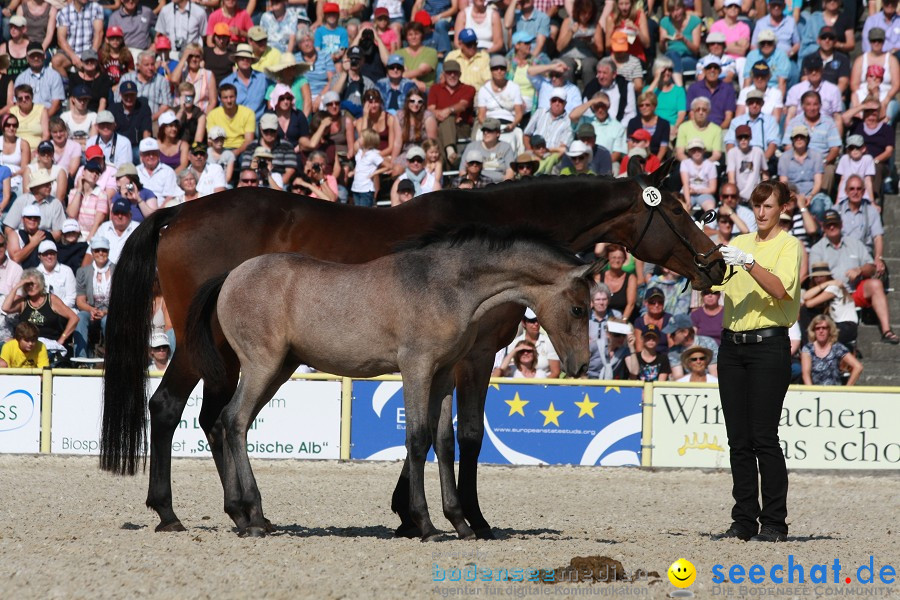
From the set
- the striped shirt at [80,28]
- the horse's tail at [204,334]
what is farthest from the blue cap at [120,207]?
the horse's tail at [204,334]

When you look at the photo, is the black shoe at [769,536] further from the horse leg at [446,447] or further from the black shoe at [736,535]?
the horse leg at [446,447]

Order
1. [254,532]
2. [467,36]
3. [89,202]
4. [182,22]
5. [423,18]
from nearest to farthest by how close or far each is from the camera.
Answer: [254,532]
[89,202]
[467,36]
[423,18]
[182,22]

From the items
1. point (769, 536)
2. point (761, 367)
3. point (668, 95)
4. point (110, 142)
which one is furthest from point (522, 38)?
point (769, 536)

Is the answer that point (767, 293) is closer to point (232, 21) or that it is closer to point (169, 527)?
point (169, 527)

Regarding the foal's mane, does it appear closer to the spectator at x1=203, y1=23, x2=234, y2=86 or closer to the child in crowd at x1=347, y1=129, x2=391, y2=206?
the child in crowd at x1=347, y1=129, x2=391, y2=206

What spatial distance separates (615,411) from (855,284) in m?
3.38

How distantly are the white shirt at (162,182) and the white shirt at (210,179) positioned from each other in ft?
0.98

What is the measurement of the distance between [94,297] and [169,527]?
6.82m

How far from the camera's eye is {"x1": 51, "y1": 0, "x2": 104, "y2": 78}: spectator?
18094 mm

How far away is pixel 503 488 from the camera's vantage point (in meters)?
11.7

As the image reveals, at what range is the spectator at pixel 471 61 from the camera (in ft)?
55.8

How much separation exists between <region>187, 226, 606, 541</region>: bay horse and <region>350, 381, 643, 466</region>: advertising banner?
17.8ft

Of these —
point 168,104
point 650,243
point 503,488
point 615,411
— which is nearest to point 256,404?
point 650,243

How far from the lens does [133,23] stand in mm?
18188
